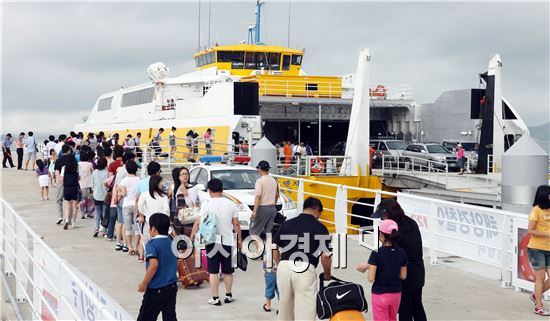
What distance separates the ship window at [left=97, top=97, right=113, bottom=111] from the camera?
43931 millimetres

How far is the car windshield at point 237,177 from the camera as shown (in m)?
14.3

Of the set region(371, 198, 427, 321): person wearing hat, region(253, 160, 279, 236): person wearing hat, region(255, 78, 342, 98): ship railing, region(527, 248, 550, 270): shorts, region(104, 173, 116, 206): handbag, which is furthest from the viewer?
region(255, 78, 342, 98): ship railing

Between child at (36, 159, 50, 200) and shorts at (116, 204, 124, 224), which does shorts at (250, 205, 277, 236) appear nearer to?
shorts at (116, 204, 124, 224)

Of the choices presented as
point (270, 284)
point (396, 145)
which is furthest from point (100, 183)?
point (396, 145)

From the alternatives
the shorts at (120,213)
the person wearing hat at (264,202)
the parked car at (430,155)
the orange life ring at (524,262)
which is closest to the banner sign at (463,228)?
the orange life ring at (524,262)

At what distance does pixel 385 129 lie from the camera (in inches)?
1350

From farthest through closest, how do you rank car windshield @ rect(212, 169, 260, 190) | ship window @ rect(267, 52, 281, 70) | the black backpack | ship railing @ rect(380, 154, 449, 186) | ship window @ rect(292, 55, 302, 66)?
ship window @ rect(292, 55, 302, 66) < ship window @ rect(267, 52, 281, 70) < ship railing @ rect(380, 154, 449, 186) < car windshield @ rect(212, 169, 260, 190) < the black backpack

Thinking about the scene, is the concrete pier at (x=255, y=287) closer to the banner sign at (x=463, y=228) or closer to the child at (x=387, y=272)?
the banner sign at (x=463, y=228)

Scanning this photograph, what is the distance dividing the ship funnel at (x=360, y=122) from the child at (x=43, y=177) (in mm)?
9939

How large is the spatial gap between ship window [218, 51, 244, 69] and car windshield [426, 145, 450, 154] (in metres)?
11.9

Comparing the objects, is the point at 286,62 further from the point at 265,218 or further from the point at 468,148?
the point at 265,218

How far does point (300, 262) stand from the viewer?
256 inches

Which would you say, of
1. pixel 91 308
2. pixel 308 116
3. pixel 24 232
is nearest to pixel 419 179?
pixel 308 116

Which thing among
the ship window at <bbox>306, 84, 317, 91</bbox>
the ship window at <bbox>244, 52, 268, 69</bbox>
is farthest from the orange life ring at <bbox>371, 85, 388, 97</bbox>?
the ship window at <bbox>244, 52, 268, 69</bbox>
